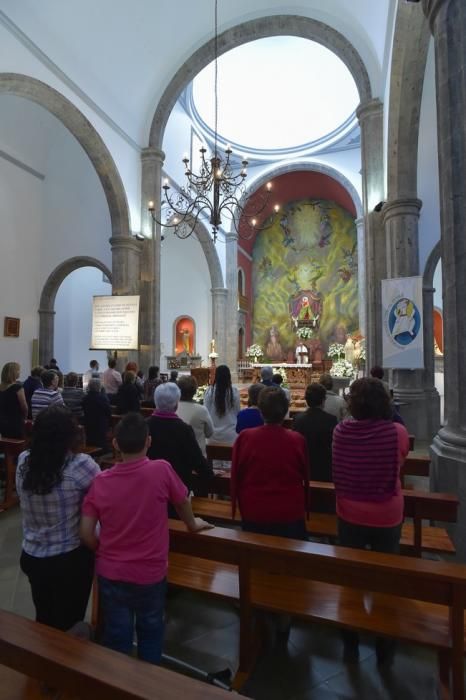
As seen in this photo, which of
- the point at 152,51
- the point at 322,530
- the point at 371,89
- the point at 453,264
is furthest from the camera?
the point at 152,51

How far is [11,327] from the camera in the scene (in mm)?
10531

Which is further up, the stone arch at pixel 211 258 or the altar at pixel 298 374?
the stone arch at pixel 211 258

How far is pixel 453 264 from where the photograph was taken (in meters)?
3.12

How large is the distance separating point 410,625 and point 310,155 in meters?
17.6

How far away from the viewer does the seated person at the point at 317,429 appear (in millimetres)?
2828

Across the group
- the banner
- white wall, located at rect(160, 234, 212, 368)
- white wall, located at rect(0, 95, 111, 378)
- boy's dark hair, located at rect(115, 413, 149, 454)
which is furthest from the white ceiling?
boy's dark hair, located at rect(115, 413, 149, 454)

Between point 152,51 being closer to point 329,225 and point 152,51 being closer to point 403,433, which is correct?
point 403,433

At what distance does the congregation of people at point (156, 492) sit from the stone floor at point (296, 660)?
0.16m

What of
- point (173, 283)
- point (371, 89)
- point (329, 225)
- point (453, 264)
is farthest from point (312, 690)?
point (329, 225)

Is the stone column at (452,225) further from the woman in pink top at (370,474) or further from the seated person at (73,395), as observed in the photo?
the seated person at (73,395)

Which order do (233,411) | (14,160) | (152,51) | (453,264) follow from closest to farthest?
(453,264) < (233,411) < (152,51) < (14,160)

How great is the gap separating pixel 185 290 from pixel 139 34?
9.90 metres

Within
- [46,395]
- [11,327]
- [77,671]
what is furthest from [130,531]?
[11,327]

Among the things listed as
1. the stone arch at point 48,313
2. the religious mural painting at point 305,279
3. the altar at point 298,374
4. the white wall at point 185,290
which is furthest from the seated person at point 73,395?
the religious mural painting at point 305,279
